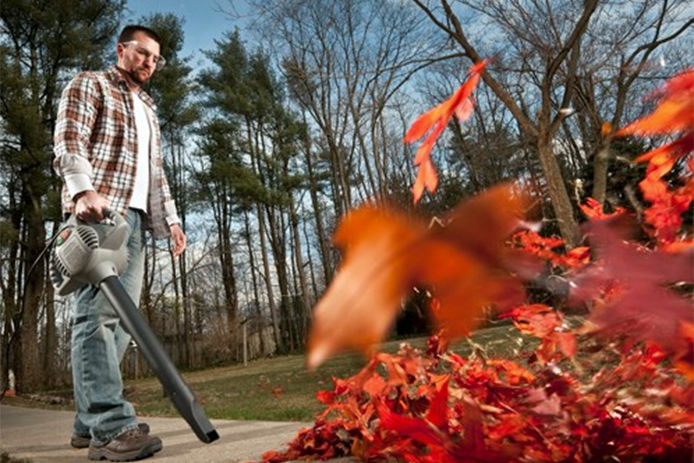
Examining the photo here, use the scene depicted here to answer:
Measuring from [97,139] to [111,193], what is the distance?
0.64ft

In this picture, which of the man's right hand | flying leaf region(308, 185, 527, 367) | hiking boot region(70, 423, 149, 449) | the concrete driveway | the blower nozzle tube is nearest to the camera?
flying leaf region(308, 185, 527, 367)

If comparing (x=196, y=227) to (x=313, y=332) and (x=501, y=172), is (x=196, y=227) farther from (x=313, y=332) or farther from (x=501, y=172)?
(x=313, y=332)

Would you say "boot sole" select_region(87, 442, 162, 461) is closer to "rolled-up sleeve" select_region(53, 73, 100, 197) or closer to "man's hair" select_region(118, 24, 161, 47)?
"rolled-up sleeve" select_region(53, 73, 100, 197)

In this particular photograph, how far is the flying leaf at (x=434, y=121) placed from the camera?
0.98 ft

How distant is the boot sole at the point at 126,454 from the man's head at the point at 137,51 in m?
1.22

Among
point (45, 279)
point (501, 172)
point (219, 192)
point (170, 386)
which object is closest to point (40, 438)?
point (170, 386)

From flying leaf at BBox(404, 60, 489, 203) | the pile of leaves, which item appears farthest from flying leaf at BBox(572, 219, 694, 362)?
flying leaf at BBox(404, 60, 489, 203)

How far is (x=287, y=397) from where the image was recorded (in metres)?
4.27

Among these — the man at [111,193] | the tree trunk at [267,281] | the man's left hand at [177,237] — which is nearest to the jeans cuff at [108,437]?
the man at [111,193]

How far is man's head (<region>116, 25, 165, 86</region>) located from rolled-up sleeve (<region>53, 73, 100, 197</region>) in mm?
166

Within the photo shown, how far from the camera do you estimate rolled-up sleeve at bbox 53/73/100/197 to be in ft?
5.11

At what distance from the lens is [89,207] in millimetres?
1507

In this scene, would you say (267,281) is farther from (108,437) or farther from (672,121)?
(672,121)

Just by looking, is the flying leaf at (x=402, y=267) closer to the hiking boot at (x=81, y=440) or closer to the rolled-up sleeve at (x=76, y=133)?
the rolled-up sleeve at (x=76, y=133)
